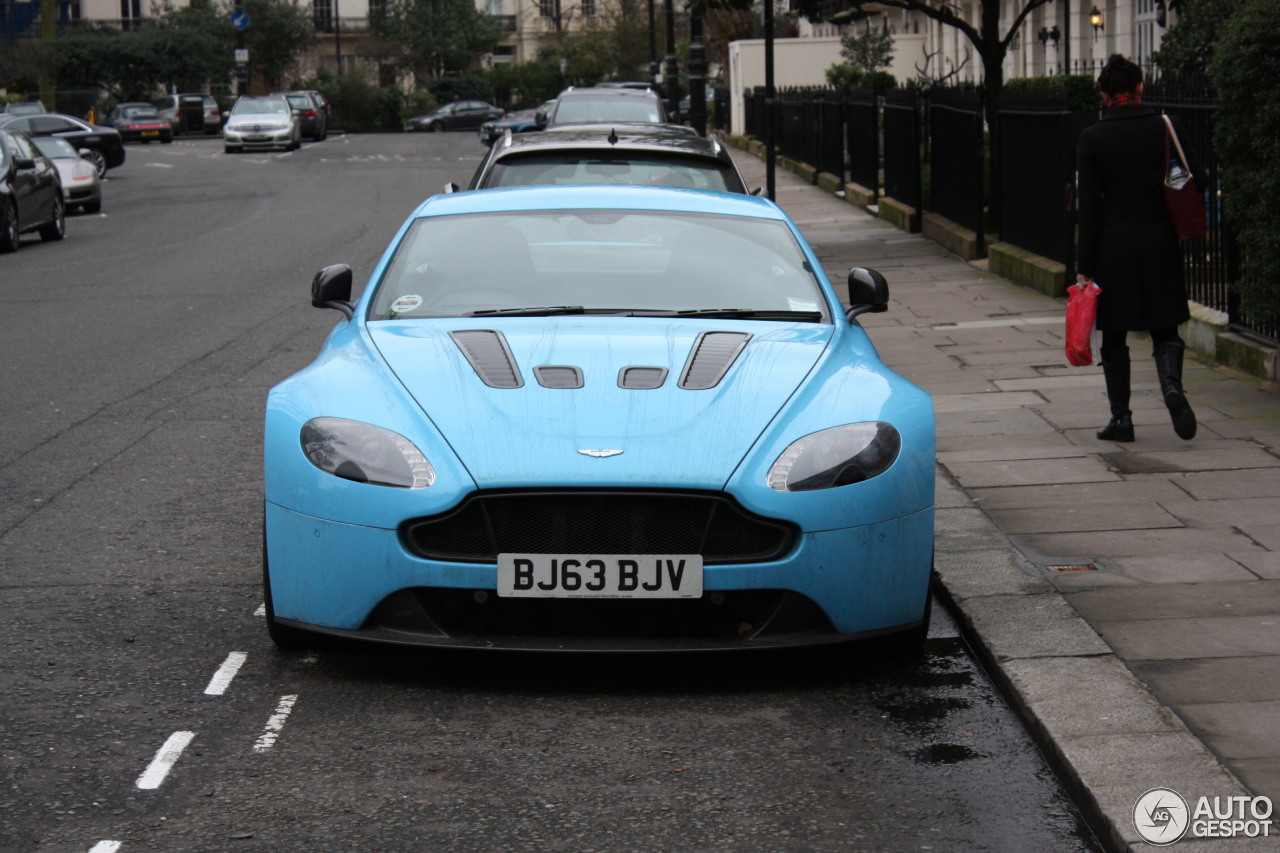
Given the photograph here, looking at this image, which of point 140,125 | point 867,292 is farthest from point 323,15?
point 867,292

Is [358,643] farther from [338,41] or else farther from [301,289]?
[338,41]

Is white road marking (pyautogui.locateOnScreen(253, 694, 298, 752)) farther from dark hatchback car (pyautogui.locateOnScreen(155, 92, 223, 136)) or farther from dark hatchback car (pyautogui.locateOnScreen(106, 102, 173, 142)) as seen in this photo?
dark hatchback car (pyautogui.locateOnScreen(155, 92, 223, 136))

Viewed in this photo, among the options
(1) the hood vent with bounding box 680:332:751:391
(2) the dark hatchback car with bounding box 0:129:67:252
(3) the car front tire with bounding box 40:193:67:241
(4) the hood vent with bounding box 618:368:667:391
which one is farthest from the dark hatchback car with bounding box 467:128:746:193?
(3) the car front tire with bounding box 40:193:67:241

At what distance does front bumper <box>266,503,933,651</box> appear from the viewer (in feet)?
14.7

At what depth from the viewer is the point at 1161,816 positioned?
3512 millimetres

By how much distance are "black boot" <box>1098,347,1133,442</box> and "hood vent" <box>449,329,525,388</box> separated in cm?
352

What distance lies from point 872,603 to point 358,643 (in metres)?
1.42

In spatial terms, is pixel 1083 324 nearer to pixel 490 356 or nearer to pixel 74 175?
pixel 490 356

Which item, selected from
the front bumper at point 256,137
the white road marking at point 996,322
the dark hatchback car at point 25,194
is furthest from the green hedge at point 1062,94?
the front bumper at point 256,137

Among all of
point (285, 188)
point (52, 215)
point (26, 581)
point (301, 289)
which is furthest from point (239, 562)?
point (285, 188)

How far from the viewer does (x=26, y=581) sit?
579cm

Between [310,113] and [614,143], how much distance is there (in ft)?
146

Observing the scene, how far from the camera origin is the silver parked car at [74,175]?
25.6 meters

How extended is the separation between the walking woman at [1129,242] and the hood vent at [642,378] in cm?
341
